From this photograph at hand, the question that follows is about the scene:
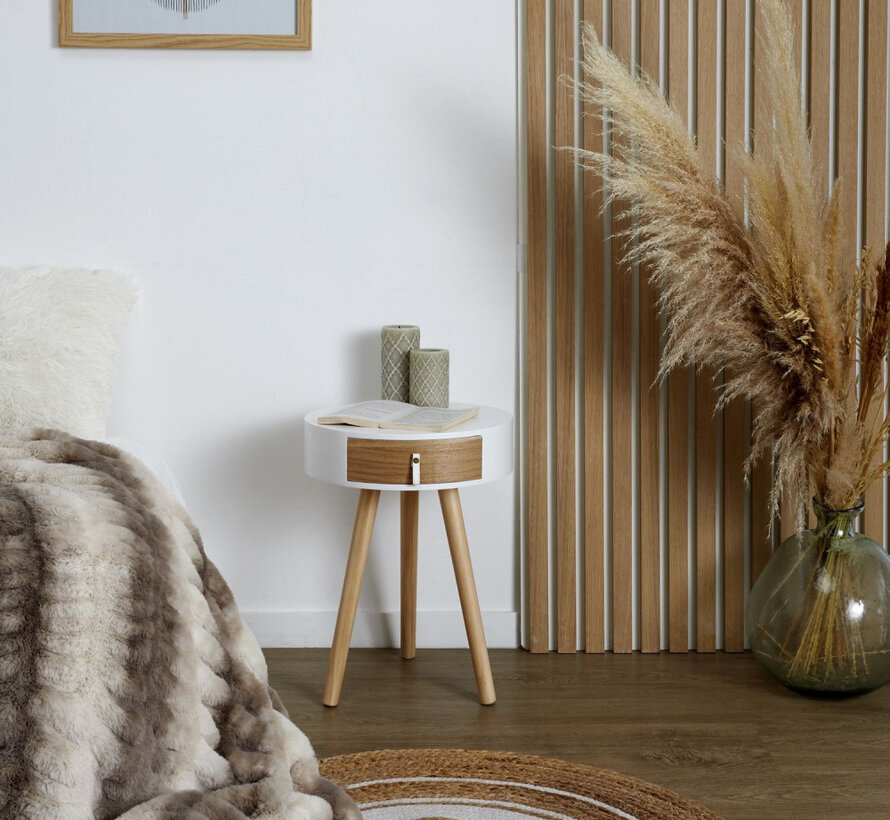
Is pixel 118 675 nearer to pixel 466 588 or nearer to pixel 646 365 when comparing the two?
pixel 466 588

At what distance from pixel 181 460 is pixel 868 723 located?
167cm

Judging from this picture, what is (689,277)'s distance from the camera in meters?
2.04

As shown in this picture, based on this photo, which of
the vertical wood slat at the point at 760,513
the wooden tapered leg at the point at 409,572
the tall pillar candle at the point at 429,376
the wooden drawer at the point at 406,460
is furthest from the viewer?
the vertical wood slat at the point at 760,513

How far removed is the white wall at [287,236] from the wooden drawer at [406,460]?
0.45m

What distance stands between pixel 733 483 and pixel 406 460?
0.92 metres

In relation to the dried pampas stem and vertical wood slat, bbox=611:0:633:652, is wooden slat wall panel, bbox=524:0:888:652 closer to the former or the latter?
vertical wood slat, bbox=611:0:633:652

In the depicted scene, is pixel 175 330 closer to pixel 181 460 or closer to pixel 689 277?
pixel 181 460

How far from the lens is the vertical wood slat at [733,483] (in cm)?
236

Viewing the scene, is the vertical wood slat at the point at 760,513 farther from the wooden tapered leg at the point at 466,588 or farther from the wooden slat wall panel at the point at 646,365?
the wooden tapered leg at the point at 466,588

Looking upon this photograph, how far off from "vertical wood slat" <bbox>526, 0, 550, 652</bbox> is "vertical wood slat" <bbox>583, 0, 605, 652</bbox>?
0.33 feet

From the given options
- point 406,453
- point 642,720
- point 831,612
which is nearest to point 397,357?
point 406,453

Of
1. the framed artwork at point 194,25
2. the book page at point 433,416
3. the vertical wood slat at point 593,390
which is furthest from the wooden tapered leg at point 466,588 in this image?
the framed artwork at point 194,25

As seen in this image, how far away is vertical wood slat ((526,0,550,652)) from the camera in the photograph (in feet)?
7.71

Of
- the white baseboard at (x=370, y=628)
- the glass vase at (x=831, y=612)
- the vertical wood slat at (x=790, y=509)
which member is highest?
the vertical wood slat at (x=790, y=509)
